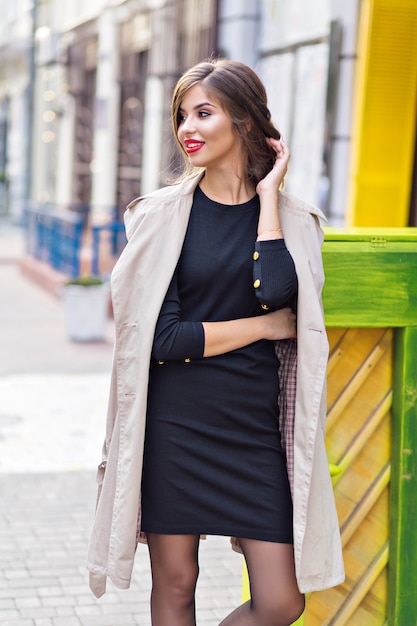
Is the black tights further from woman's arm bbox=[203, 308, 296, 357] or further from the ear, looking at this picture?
the ear

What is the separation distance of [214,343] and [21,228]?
83.9ft

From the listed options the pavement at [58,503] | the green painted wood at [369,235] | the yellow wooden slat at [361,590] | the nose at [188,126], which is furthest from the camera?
the pavement at [58,503]

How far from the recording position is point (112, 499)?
2887 millimetres

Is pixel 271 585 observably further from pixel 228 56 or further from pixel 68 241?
pixel 68 241

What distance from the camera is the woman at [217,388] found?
2.80 meters

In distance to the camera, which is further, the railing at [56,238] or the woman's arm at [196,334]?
the railing at [56,238]

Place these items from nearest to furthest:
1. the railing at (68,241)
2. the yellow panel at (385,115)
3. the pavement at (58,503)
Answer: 1. the pavement at (58,503)
2. the yellow panel at (385,115)
3. the railing at (68,241)

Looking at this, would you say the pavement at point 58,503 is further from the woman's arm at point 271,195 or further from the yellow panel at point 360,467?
the woman's arm at point 271,195

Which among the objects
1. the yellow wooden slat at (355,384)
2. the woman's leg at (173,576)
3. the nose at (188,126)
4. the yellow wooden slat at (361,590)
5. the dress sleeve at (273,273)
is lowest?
the yellow wooden slat at (361,590)

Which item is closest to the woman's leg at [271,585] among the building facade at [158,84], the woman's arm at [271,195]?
the woman's arm at [271,195]

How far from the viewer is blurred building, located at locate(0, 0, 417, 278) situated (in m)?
8.41

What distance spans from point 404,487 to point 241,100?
50.0 inches

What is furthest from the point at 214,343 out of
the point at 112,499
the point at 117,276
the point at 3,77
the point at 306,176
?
the point at 3,77

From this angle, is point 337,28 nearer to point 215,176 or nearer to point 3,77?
point 215,176
